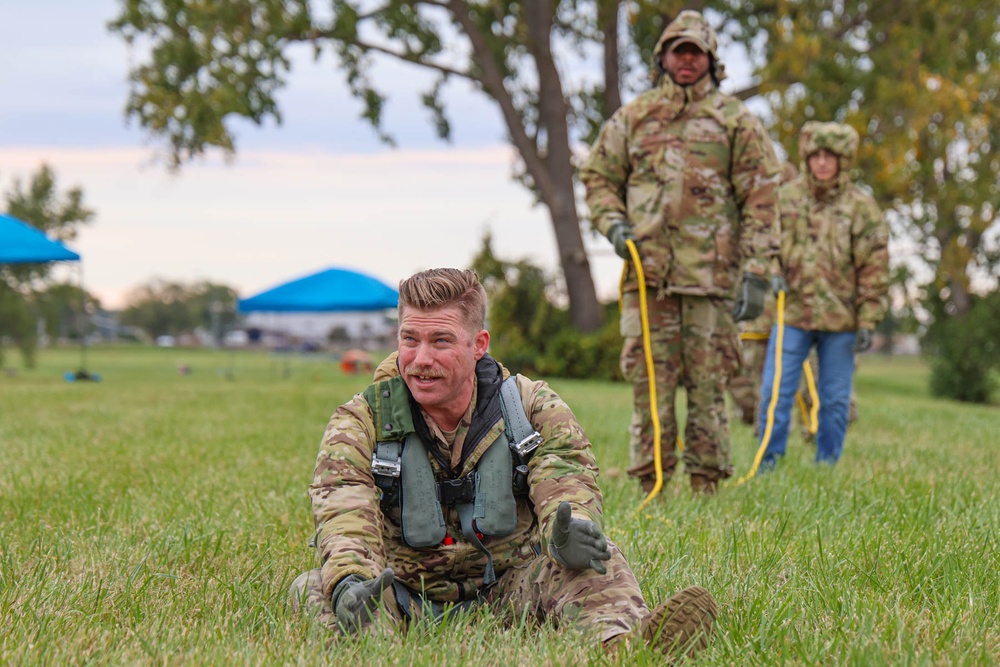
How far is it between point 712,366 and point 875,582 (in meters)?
2.38

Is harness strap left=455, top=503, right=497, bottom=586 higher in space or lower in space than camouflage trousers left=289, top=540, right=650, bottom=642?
higher

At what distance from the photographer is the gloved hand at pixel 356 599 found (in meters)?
2.84

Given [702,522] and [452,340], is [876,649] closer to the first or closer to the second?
[452,340]

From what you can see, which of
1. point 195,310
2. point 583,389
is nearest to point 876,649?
point 583,389

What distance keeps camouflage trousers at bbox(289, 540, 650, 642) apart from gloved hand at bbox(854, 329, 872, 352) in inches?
195

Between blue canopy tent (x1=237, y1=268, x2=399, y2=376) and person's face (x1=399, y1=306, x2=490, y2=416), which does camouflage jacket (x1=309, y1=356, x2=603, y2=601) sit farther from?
blue canopy tent (x1=237, y1=268, x2=399, y2=376)

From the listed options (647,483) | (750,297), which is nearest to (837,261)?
(750,297)

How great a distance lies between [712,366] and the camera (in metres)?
5.86

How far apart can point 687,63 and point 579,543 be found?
3.74 metres

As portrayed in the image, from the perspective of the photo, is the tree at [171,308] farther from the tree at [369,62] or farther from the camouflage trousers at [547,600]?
the camouflage trousers at [547,600]

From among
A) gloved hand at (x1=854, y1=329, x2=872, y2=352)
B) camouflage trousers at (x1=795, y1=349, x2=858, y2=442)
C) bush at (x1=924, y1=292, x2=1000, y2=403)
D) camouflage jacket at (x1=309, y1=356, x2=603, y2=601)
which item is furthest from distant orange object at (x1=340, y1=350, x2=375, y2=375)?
camouflage jacket at (x1=309, y1=356, x2=603, y2=601)

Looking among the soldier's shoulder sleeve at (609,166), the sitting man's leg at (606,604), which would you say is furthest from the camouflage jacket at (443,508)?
the soldier's shoulder sleeve at (609,166)

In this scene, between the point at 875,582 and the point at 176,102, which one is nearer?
the point at 875,582

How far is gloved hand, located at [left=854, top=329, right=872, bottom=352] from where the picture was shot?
7560mm
